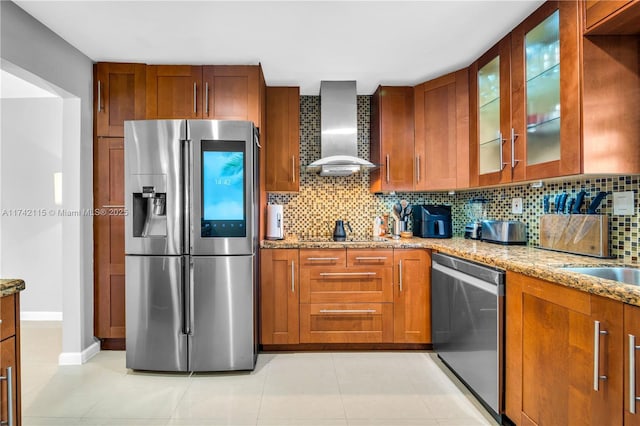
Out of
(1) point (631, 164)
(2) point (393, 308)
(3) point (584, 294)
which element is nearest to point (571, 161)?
(1) point (631, 164)

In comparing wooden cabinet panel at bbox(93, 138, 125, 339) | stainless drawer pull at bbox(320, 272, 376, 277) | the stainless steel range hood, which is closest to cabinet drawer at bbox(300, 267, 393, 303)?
stainless drawer pull at bbox(320, 272, 376, 277)

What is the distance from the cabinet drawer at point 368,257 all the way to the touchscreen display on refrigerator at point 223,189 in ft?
3.01

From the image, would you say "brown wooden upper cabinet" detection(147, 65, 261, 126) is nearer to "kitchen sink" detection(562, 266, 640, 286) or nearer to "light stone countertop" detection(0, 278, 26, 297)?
"light stone countertop" detection(0, 278, 26, 297)

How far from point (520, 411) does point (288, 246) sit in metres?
1.82

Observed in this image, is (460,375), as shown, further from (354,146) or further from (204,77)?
(204,77)

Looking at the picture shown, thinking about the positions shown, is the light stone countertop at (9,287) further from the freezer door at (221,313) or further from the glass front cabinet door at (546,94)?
the glass front cabinet door at (546,94)

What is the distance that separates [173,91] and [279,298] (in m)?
1.92

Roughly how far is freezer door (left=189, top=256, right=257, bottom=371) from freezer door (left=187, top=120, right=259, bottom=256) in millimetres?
114

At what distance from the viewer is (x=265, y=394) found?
2.18 meters

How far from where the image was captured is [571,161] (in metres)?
1.70

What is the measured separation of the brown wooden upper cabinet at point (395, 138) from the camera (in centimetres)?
317

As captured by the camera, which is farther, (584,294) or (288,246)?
(288,246)

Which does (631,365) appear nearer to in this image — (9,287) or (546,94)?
(546,94)

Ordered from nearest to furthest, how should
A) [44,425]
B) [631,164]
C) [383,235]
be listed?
[631,164], [44,425], [383,235]
